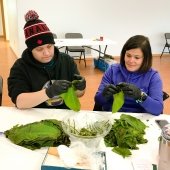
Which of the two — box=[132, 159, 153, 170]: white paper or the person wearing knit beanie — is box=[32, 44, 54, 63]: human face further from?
box=[132, 159, 153, 170]: white paper

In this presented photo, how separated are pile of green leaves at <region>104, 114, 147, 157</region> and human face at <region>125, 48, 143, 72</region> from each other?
53 centimetres

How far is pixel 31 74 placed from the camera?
1.79 meters

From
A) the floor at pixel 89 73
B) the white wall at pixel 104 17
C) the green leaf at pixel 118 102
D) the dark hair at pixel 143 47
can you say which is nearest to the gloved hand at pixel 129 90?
the green leaf at pixel 118 102

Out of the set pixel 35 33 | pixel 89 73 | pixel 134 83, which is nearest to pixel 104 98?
pixel 134 83

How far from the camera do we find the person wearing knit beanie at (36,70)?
1.63 m

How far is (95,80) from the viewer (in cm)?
464

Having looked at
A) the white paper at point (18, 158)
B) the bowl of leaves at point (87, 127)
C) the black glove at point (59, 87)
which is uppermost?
the black glove at point (59, 87)

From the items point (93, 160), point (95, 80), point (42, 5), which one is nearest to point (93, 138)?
point (93, 160)

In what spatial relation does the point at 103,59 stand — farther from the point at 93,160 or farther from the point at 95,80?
the point at 93,160

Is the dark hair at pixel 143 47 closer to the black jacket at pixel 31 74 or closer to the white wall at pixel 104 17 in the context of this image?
the black jacket at pixel 31 74

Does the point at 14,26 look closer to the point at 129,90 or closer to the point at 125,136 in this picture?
the point at 129,90

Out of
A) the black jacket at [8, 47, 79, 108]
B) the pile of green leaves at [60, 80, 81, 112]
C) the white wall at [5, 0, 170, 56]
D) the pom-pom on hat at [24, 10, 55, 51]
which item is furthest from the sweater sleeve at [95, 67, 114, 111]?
the white wall at [5, 0, 170, 56]

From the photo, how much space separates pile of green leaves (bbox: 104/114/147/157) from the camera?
4.16 feet

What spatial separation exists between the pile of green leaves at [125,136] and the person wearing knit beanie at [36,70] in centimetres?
34
